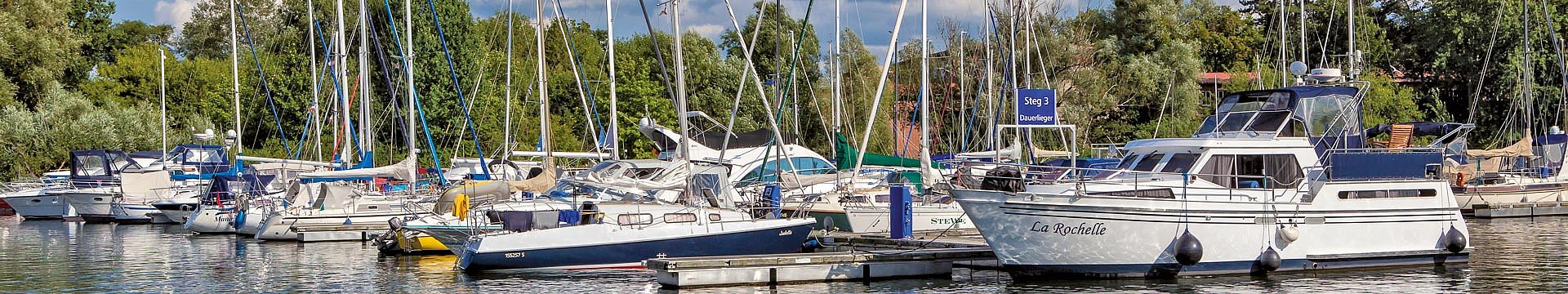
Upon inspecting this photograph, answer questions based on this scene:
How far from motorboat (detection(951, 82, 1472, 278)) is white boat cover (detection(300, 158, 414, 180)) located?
807 inches

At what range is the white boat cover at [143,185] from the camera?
5206 cm

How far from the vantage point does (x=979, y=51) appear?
210 ft

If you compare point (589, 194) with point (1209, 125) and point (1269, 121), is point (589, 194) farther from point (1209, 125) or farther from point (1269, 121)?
point (1269, 121)

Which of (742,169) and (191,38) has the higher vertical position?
(191,38)

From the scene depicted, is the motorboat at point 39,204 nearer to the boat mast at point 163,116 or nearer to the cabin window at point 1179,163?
the boat mast at point 163,116

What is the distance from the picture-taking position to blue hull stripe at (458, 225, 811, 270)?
25891 mm

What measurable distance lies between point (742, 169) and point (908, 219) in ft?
24.9

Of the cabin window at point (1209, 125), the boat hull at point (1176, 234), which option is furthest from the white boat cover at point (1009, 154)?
the boat hull at point (1176, 234)

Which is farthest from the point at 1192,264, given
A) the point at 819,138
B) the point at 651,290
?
the point at 819,138

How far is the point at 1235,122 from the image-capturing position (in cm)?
2558

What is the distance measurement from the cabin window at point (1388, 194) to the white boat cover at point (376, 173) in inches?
958

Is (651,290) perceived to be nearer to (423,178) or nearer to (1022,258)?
(1022,258)

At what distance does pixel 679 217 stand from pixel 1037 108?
27.1ft

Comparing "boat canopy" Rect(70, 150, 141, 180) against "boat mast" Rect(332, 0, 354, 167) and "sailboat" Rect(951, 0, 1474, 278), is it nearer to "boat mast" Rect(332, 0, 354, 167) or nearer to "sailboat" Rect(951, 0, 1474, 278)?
"boat mast" Rect(332, 0, 354, 167)
